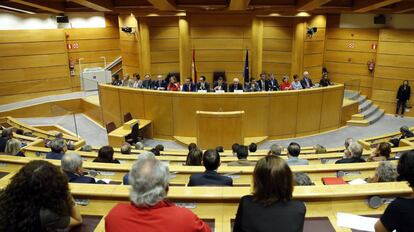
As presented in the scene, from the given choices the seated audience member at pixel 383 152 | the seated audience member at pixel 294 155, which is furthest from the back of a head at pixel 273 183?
the seated audience member at pixel 383 152

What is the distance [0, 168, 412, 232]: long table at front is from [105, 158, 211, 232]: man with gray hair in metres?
0.66

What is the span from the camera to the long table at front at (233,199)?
2.25 m

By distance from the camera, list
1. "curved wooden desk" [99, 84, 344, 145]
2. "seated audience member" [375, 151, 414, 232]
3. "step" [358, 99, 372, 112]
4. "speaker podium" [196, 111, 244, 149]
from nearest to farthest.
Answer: "seated audience member" [375, 151, 414, 232] → "speaker podium" [196, 111, 244, 149] → "curved wooden desk" [99, 84, 344, 145] → "step" [358, 99, 372, 112]

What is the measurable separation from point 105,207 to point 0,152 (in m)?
4.08

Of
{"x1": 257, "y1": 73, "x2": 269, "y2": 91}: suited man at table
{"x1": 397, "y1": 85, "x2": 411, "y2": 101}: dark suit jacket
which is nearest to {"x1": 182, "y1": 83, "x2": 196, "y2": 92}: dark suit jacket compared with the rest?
{"x1": 257, "y1": 73, "x2": 269, "y2": 91}: suited man at table

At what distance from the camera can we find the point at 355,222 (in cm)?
219

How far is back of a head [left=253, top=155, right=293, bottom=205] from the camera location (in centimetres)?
171

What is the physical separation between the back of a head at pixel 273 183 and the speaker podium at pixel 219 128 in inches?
241

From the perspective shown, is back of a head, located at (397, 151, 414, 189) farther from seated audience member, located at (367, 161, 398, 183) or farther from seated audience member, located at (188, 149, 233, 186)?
seated audience member, located at (188, 149, 233, 186)

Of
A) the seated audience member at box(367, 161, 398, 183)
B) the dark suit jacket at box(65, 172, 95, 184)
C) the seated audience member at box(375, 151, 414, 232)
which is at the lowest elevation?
the dark suit jacket at box(65, 172, 95, 184)

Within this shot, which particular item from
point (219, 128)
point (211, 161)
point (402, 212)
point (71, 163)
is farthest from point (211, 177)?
point (219, 128)

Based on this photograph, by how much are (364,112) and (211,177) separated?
30.7 feet

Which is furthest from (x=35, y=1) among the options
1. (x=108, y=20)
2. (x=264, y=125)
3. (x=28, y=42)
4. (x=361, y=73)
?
(x=361, y=73)

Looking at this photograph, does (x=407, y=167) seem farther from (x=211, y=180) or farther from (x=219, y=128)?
(x=219, y=128)
